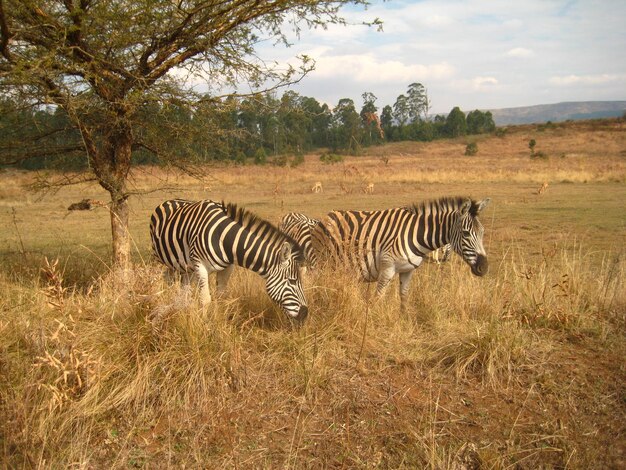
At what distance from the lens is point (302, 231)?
8211 millimetres

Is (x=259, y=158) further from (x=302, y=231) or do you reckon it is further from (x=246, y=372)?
(x=246, y=372)

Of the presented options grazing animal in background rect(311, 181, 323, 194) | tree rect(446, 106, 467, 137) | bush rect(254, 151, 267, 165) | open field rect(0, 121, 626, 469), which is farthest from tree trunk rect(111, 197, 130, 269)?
tree rect(446, 106, 467, 137)

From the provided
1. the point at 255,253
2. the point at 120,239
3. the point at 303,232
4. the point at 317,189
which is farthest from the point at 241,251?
the point at 317,189

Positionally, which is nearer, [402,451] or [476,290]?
[402,451]

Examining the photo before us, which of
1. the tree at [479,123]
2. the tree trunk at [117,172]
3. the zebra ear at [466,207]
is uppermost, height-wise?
the tree at [479,123]

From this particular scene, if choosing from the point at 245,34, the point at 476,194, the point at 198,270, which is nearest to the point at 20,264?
the point at 198,270

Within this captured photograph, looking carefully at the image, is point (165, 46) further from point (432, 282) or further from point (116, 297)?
point (432, 282)

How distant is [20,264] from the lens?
28.0ft

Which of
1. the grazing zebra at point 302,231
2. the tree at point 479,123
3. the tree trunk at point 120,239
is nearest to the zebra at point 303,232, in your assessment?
the grazing zebra at point 302,231

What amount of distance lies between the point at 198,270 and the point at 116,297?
1.08 meters

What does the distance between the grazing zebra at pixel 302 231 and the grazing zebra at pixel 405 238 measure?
32cm

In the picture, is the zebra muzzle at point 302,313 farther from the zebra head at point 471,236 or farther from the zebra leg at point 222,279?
the zebra head at point 471,236

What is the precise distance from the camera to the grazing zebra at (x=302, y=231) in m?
7.39

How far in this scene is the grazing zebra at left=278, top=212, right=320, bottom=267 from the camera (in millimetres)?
7387
